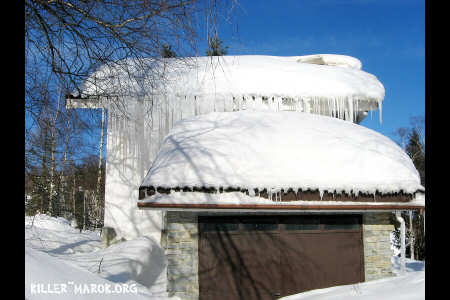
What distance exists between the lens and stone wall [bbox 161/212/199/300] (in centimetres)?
615

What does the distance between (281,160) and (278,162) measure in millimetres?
90

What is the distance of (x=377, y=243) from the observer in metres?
6.82

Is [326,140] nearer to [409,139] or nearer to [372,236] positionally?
[372,236]

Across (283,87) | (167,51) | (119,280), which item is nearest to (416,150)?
(283,87)

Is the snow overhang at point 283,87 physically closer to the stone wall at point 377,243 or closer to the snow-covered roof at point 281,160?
the snow-covered roof at point 281,160

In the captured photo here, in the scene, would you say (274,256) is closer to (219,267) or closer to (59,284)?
(219,267)

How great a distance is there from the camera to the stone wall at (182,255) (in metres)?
6.15

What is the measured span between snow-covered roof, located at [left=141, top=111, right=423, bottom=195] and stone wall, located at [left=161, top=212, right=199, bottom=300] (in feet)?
3.21

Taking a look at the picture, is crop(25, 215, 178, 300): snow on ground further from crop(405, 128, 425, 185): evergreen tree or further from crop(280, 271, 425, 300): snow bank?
crop(405, 128, 425, 185): evergreen tree
